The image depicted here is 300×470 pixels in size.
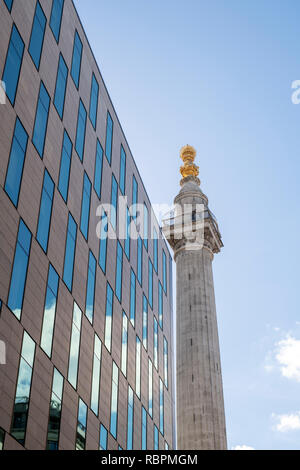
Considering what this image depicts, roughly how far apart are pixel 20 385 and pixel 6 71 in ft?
44.9

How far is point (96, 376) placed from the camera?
31.4 meters

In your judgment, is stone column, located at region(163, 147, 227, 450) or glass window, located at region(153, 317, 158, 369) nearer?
glass window, located at region(153, 317, 158, 369)

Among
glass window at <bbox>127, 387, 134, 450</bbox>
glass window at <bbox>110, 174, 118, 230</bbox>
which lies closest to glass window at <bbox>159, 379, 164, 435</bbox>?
glass window at <bbox>127, 387, 134, 450</bbox>

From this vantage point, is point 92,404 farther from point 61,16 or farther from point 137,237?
point 61,16

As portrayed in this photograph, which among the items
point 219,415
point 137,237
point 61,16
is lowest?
point 219,415

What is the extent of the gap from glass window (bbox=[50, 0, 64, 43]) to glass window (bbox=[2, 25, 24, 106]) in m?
5.09

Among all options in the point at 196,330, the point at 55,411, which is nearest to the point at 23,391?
the point at 55,411

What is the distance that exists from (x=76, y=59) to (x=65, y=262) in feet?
45.3

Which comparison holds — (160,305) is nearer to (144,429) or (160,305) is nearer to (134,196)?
(134,196)

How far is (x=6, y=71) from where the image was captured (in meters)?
25.9

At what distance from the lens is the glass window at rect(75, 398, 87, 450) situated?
27.8 metres

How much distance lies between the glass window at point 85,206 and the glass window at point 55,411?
9299 mm

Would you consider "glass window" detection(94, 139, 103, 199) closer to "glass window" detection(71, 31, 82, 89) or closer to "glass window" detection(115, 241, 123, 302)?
"glass window" detection(115, 241, 123, 302)

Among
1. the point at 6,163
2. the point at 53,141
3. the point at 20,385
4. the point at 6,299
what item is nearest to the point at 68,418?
the point at 20,385
